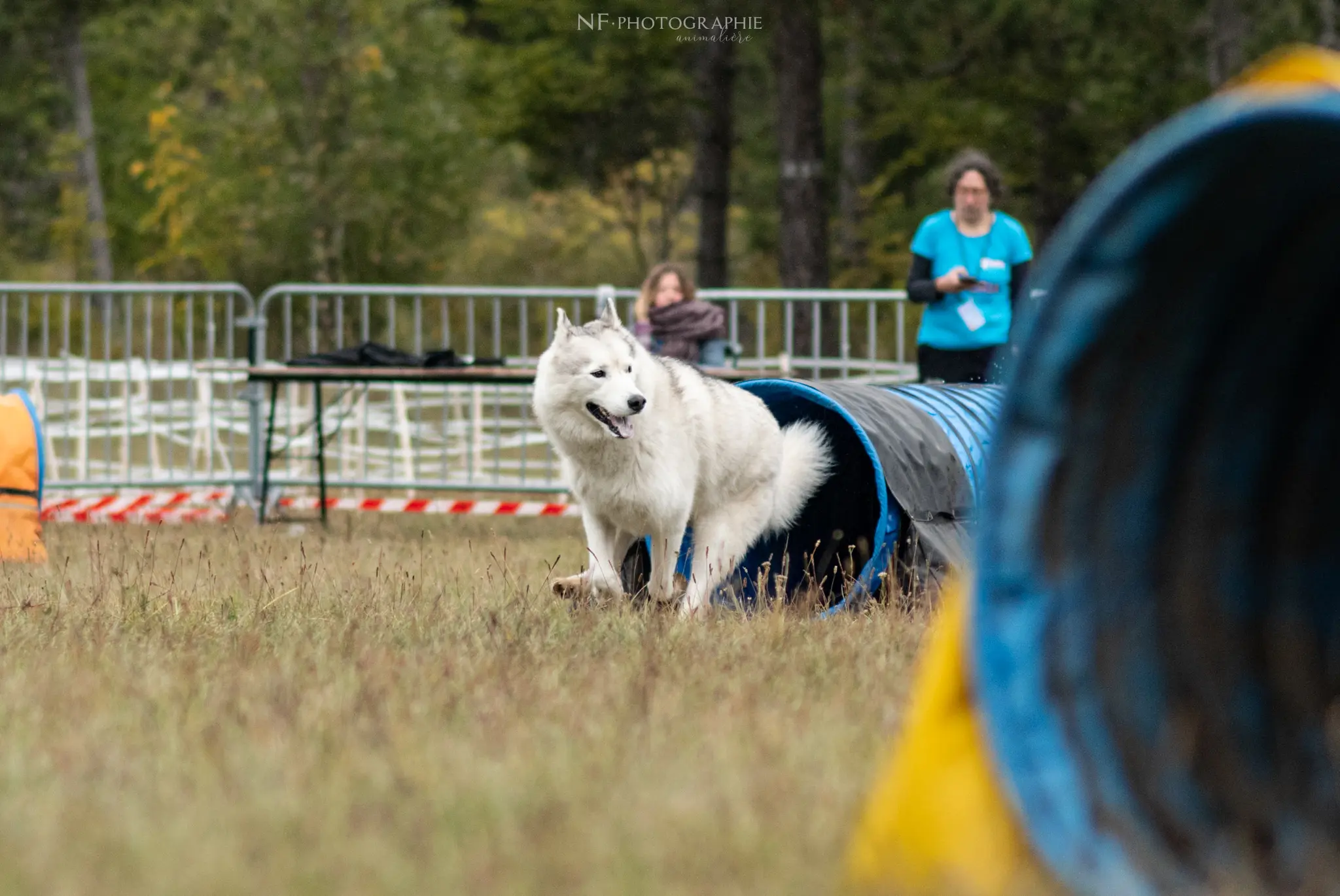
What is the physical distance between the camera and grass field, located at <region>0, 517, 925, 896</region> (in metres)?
2.90

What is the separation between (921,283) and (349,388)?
209 inches

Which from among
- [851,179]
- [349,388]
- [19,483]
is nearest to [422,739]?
[19,483]

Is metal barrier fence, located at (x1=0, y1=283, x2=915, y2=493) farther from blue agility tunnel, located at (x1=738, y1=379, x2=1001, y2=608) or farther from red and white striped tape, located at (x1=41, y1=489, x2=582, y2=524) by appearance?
blue agility tunnel, located at (x1=738, y1=379, x2=1001, y2=608)

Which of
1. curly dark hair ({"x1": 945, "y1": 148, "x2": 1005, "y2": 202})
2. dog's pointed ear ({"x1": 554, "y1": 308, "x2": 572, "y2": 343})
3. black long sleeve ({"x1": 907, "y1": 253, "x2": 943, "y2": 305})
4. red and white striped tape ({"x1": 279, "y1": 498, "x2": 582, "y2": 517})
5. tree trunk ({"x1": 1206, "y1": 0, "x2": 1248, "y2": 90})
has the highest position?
tree trunk ({"x1": 1206, "y1": 0, "x2": 1248, "y2": 90})

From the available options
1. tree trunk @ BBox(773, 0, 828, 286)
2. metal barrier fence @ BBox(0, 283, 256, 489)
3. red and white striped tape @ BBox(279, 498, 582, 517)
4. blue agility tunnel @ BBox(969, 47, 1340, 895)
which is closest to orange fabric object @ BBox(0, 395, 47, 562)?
metal barrier fence @ BBox(0, 283, 256, 489)

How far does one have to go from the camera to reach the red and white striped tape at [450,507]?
12.3 m

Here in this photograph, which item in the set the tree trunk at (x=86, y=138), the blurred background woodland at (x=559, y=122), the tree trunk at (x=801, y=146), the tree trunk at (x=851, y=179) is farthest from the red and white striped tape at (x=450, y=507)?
the tree trunk at (x=86, y=138)

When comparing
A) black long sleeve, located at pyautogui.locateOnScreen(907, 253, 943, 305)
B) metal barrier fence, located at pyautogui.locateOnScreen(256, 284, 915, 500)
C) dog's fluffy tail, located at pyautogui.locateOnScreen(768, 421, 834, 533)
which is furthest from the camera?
metal barrier fence, located at pyautogui.locateOnScreen(256, 284, 915, 500)

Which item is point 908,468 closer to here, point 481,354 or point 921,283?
point 921,283

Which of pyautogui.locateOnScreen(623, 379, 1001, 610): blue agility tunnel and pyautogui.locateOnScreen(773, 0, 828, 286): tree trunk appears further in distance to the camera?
pyautogui.locateOnScreen(773, 0, 828, 286): tree trunk

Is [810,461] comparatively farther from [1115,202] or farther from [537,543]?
[1115,202]

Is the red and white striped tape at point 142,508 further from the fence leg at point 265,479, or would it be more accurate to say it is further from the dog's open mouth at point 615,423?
the dog's open mouth at point 615,423

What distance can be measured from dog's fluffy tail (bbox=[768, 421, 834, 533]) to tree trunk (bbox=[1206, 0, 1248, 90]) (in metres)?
13.9

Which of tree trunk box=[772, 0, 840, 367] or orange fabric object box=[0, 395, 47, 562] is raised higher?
tree trunk box=[772, 0, 840, 367]
